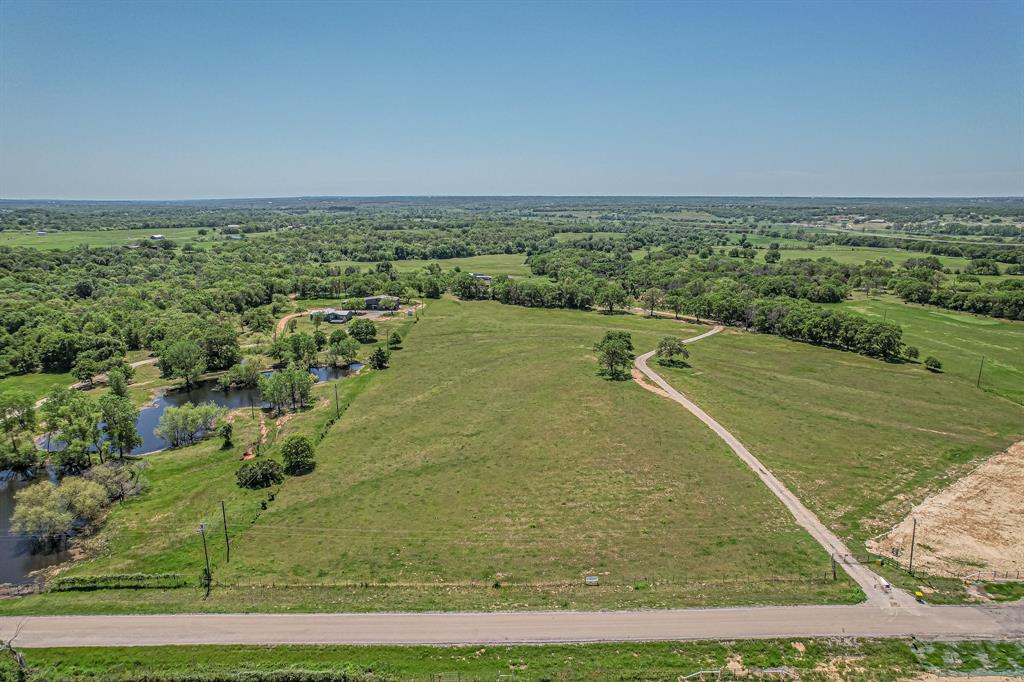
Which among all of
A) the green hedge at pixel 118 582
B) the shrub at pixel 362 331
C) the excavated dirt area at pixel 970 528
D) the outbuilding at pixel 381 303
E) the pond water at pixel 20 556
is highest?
the outbuilding at pixel 381 303

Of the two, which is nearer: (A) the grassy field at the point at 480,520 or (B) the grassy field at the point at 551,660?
(B) the grassy field at the point at 551,660

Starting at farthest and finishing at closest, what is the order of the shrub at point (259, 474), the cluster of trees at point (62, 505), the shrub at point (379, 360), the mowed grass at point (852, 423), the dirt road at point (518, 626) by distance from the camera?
1. the shrub at point (379, 360)
2. the shrub at point (259, 474)
3. the mowed grass at point (852, 423)
4. the cluster of trees at point (62, 505)
5. the dirt road at point (518, 626)

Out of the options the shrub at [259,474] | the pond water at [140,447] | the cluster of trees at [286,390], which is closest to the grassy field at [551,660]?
the pond water at [140,447]

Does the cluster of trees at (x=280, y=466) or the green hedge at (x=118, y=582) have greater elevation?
the cluster of trees at (x=280, y=466)

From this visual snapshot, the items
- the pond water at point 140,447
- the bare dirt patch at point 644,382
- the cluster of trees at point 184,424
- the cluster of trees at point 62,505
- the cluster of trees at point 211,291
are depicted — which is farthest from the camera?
the cluster of trees at point 211,291

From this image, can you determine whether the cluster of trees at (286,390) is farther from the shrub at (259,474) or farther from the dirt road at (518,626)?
the dirt road at (518,626)

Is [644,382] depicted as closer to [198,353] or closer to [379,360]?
[379,360]

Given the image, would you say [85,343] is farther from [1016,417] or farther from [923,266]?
[923,266]
